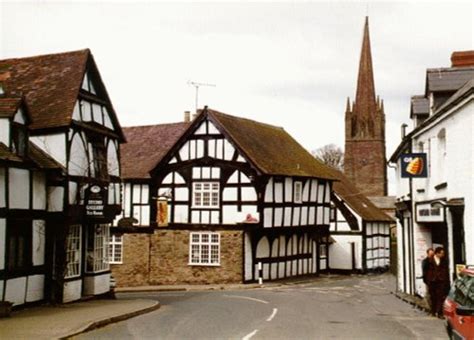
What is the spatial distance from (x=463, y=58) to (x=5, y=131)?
49.5 feet

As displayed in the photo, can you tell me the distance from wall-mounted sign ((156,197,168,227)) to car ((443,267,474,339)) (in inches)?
914

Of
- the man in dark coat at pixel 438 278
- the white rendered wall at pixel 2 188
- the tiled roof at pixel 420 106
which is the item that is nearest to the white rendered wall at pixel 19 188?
the white rendered wall at pixel 2 188

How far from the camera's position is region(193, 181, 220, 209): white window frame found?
34062mm

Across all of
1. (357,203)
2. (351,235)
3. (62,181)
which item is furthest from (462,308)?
(357,203)

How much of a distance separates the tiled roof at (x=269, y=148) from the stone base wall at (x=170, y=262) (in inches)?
169

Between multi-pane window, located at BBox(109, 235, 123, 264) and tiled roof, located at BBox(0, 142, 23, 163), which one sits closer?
tiled roof, located at BBox(0, 142, 23, 163)

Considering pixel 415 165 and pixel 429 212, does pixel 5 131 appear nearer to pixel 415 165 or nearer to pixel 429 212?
pixel 415 165

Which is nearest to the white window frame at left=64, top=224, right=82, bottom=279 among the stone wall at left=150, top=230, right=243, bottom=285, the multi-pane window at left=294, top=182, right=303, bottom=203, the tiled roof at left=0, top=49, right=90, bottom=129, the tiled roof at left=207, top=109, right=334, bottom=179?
the tiled roof at left=0, top=49, right=90, bottom=129

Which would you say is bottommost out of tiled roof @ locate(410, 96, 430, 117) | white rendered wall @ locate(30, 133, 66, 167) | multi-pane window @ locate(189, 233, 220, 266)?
multi-pane window @ locate(189, 233, 220, 266)

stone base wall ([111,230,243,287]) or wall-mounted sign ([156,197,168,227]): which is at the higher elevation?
wall-mounted sign ([156,197,168,227])

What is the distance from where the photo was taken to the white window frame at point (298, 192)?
3691cm

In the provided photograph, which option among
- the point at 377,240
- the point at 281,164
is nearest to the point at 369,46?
the point at 377,240

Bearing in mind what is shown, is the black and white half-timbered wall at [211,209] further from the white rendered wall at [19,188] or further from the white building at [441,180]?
the white rendered wall at [19,188]

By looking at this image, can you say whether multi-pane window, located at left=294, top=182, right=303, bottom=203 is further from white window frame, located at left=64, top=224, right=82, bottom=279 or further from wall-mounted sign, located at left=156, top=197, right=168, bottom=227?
white window frame, located at left=64, top=224, right=82, bottom=279
